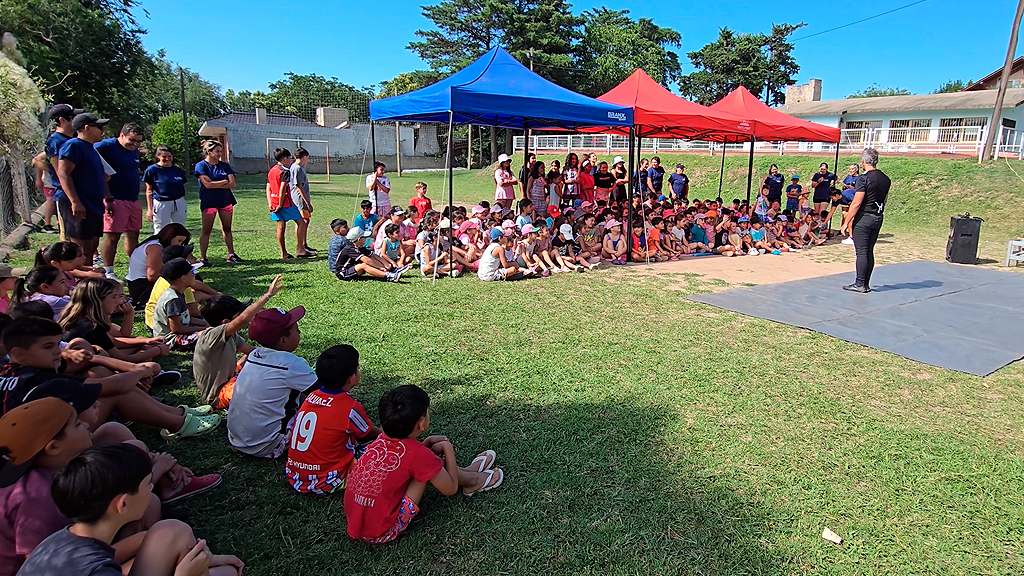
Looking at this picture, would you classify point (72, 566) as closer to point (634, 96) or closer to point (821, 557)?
point (821, 557)

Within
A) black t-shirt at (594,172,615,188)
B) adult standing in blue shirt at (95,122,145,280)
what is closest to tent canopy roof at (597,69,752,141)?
black t-shirt at (594,172,615,188)

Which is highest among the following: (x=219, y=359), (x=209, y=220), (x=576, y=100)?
(x=576, y=100)

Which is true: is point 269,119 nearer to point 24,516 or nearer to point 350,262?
Answer: point 350,262

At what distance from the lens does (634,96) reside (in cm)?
1031

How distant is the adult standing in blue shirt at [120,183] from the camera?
6457mm

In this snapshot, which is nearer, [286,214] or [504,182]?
[286,214]

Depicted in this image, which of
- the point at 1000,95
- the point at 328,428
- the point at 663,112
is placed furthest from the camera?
the point at 1000,95

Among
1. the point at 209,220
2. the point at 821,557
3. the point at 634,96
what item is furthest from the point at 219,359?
the point at 634,96

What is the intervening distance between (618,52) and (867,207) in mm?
43148

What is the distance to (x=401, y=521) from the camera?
2.54m

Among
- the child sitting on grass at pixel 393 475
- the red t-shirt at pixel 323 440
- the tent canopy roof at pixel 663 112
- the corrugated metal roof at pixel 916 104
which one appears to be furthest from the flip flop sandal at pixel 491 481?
the corrugated metal roof at pixel 916 104

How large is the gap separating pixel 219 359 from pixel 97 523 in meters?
2.08

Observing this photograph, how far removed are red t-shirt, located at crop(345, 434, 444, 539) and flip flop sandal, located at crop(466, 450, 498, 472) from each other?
470mm

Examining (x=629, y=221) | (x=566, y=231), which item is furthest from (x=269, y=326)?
(x=629, y=221)
